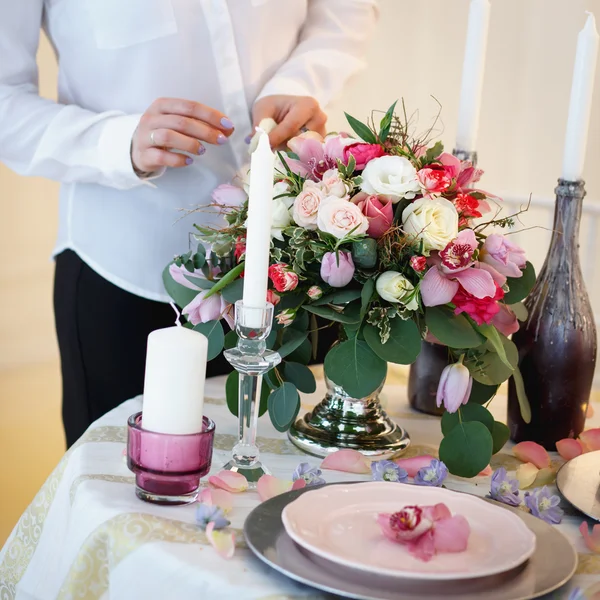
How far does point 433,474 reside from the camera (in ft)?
2.71

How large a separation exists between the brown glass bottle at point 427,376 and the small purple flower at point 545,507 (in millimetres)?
337

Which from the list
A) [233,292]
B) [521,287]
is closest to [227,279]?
[233,292]

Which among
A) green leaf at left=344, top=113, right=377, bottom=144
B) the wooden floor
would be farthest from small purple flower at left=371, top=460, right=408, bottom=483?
the wooden floor

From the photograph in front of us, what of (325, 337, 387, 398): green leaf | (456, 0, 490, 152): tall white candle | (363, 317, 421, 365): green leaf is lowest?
(325, 337, 387, 398): green leaf

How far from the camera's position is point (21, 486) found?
2.59m

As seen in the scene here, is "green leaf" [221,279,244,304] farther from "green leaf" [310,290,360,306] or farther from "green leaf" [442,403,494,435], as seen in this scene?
"green leaf" [442,403,494,435]

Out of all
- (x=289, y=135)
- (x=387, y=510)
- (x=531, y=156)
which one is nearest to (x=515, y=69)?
(x=531, y=156)

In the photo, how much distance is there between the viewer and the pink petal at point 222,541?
2.20 feet

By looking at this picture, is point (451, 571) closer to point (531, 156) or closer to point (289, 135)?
point (289, 135)

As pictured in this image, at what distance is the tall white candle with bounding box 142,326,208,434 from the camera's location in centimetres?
71

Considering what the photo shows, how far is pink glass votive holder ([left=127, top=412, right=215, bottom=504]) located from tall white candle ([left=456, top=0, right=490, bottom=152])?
1.82ft

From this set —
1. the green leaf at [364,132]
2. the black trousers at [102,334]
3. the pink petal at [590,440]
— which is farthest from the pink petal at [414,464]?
the black trousers at [102,334]

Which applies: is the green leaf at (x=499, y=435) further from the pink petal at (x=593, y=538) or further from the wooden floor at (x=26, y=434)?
the wooden floor at (x=26, y=434)

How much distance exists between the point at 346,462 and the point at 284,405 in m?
0.09
